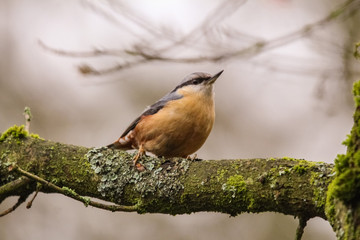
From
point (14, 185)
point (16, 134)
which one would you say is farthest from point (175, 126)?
point (14, 185)

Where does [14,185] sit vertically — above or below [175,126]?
below

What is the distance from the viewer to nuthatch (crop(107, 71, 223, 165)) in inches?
146

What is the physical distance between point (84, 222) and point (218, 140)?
257cm

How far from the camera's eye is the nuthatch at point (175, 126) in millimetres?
3721

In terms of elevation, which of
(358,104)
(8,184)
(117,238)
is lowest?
(8,184)

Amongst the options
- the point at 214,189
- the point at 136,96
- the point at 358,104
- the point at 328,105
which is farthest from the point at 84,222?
the point at 358,104

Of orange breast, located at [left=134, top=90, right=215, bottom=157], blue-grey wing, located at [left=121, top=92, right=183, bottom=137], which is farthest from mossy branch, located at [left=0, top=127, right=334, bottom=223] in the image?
blue-grey wing, located at [left=121, top=92, right=183, bottom=137]

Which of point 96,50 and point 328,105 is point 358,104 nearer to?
point 96,50

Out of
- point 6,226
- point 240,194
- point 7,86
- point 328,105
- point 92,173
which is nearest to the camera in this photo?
point 240,194

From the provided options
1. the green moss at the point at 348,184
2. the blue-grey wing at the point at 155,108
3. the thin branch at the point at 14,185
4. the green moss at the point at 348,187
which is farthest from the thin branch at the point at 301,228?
the blue-grey wing at the point at 155,108

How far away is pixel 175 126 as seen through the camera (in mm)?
3721

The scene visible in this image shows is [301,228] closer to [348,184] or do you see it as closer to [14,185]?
[348,184]

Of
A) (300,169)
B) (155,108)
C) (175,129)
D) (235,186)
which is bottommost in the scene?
(235,186)

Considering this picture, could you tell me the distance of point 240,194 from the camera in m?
2.31
